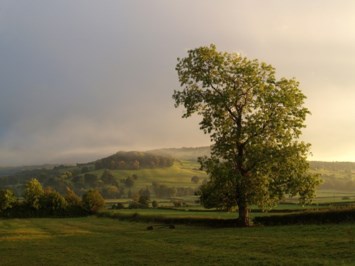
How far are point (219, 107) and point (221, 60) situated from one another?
21.4 ft

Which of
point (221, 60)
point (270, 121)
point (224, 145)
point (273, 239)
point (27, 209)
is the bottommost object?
point (27, 209)

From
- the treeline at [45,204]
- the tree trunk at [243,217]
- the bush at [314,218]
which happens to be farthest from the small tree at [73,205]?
the tree trunk at [243,217]

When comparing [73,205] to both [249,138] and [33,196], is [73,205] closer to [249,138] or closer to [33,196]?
[33,196]

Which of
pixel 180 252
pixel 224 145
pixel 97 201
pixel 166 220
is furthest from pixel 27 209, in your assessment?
pixel 180 252

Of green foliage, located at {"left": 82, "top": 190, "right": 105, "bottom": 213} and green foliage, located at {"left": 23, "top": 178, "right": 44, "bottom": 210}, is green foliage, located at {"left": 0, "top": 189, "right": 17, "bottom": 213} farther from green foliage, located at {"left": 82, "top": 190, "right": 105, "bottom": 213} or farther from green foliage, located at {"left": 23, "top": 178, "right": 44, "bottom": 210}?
green foliage, located at {"left": 82, "top": 190, "right": 105, "bottom": 213}

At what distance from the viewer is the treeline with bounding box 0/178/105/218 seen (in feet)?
416

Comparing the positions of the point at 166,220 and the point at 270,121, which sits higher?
the point at 270,121

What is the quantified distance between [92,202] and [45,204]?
15891 millimetres

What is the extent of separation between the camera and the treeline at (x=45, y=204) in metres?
127

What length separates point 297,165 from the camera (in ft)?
160

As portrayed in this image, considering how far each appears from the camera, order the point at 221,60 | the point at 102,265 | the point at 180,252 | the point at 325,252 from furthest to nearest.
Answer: the point at 221,60
the point at 180,252
the point at 102,265
the point at 325,252

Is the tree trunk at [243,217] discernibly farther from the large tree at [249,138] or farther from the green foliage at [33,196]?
the green foliage at [33,196]

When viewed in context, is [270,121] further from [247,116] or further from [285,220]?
[285,220]

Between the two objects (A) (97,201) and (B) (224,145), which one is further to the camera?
(A) (97,201)
